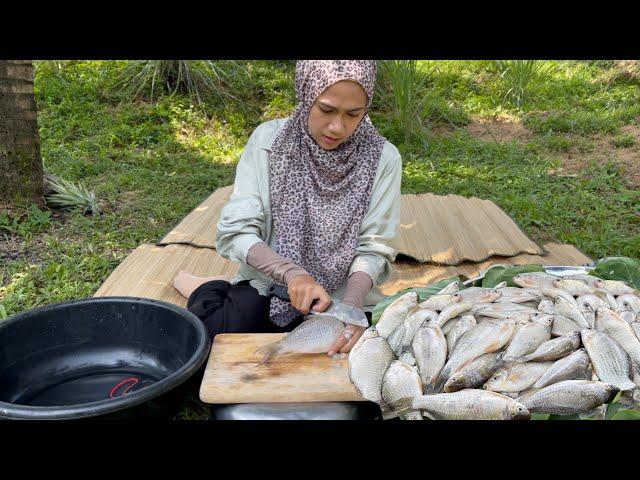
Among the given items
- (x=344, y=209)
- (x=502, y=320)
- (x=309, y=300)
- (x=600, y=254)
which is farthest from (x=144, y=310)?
(x=600, y=254)

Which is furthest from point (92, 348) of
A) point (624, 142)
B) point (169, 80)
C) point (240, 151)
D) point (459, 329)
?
point (624, 142)

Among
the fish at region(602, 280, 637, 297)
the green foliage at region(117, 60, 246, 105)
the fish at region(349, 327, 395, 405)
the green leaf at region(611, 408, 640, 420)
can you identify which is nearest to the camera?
the green leaf at region(611, 408, 640, 420)

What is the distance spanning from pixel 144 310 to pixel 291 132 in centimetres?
92

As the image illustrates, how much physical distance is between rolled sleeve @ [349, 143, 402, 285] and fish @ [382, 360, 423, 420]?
0.87 metres

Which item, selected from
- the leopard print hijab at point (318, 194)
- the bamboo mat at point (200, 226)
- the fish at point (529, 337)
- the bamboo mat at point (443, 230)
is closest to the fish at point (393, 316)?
the fish at point (529, 337)

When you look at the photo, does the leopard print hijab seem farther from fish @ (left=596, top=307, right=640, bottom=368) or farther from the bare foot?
fish @ (left=596, top=307, right=640, bottom=368)

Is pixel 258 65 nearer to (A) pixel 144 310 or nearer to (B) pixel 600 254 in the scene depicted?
(B) pixel 600 254

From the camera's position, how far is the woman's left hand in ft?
6.61

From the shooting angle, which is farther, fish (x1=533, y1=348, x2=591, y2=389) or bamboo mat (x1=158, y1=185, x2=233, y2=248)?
bamboo mat (x1=158, y1=185, x2=233, y2=248)

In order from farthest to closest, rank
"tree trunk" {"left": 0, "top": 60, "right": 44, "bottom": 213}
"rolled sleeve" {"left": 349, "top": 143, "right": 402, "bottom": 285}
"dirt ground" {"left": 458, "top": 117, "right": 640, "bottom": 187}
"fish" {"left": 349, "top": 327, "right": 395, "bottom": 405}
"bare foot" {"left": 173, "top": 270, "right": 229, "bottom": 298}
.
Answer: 1. "dirt ground" {"left": 458, "top": 117, "right": 640, "bottom": 187}
2. "tree trunk" {"left": 0, "top": 60, "right": 44, "bottom": 213}
3. "bare foot" {"left": 173, "top": 270, "right": 229, "bottom": 298}
4. "rolled sleeve" {"left": 349, "top": 143, "right": 402, "bottom": 285}
5. "fish" {"left": 349, "top": 327, "right": 395, "bottom": 405}

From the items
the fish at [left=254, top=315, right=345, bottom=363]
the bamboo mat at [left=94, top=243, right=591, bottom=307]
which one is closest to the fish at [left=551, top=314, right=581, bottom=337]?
the fish at [left=254, top=315, right=345, bottom=363]

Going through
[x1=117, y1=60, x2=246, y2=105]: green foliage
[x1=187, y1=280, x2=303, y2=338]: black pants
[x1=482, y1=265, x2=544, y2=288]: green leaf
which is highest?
[x1=117, y1=60, x2=246, y2=105]: green foliage

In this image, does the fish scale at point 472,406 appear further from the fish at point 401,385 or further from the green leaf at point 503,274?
the green leaf at point 503,274

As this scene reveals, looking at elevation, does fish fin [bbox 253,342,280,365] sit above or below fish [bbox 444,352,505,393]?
below
